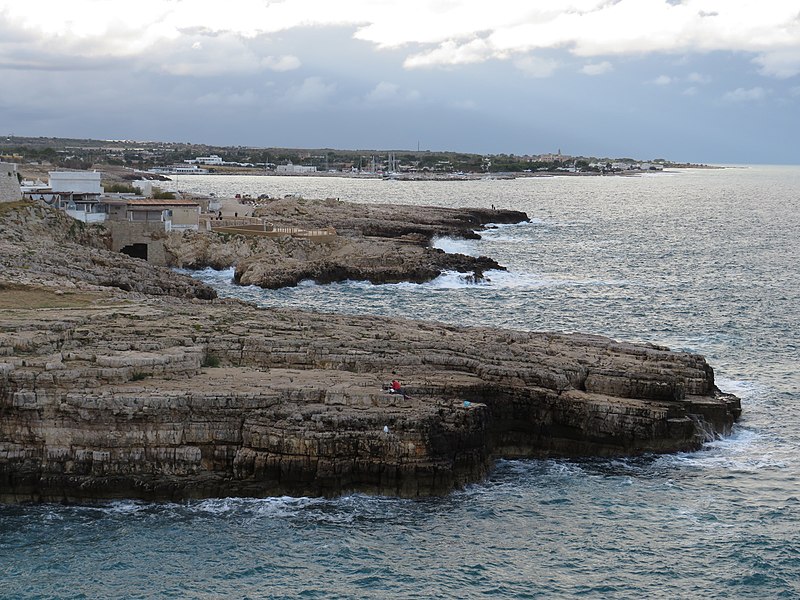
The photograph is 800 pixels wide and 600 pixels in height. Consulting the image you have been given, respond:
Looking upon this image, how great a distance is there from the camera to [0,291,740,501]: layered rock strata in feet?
85.1

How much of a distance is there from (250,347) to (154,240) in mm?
38030

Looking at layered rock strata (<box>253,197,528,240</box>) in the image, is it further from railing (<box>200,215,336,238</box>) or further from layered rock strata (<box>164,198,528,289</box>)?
railing (<box>200,215,336,238</box>)

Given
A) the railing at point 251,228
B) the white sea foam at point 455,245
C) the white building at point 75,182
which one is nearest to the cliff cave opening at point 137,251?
the railing at point 251,228

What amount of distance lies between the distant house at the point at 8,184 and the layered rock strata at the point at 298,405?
27284mm

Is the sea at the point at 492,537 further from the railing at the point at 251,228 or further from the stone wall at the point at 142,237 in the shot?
the railing at the point at 251,228

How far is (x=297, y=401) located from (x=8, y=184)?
39476mm

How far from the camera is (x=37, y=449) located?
86.2 feet

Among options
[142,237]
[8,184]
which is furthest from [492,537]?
[142,237]

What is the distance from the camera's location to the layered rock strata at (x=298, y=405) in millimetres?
25938

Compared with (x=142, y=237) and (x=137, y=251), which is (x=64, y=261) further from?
(x=137, y=251)

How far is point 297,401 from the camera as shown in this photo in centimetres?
2720

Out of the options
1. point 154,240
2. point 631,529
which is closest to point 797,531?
point 631,529

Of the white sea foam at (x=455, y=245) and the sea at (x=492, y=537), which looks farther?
the white sea foam at (x=455, y=245)

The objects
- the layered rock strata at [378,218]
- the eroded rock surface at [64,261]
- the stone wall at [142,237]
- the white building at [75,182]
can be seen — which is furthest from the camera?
the layered rock strata at [378,218]
